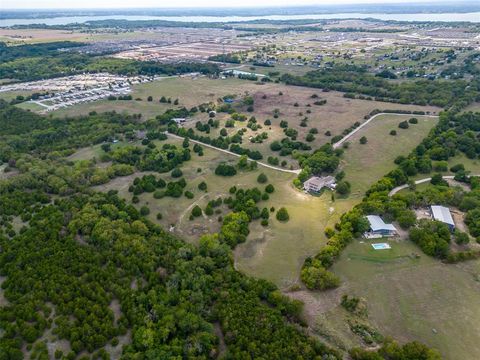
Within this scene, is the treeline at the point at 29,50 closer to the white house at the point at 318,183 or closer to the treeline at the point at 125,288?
the treeline at the point at 125,288

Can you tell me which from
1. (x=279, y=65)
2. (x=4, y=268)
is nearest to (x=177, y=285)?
(x=4, y=268)

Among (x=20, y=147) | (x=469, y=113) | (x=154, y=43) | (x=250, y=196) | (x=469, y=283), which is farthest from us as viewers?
(x=154, y=43)

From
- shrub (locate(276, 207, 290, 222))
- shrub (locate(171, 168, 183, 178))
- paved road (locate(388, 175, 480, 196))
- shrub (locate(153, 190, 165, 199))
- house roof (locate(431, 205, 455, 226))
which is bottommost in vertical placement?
shrub (locate(171, 168, 183, 178))

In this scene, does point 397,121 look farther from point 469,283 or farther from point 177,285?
point 177,285

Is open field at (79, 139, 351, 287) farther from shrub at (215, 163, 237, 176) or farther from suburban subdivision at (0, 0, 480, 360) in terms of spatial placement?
shrub at (215, 163, 237, 176)

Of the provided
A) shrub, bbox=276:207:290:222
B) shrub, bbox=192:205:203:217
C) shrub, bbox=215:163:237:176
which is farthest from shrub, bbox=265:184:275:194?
shrub, bbox=192:205:203:217

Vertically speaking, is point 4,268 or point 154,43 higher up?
point 4,268

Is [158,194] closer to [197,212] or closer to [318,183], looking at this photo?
[197,212]

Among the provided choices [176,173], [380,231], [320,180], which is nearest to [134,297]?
[176,173]
